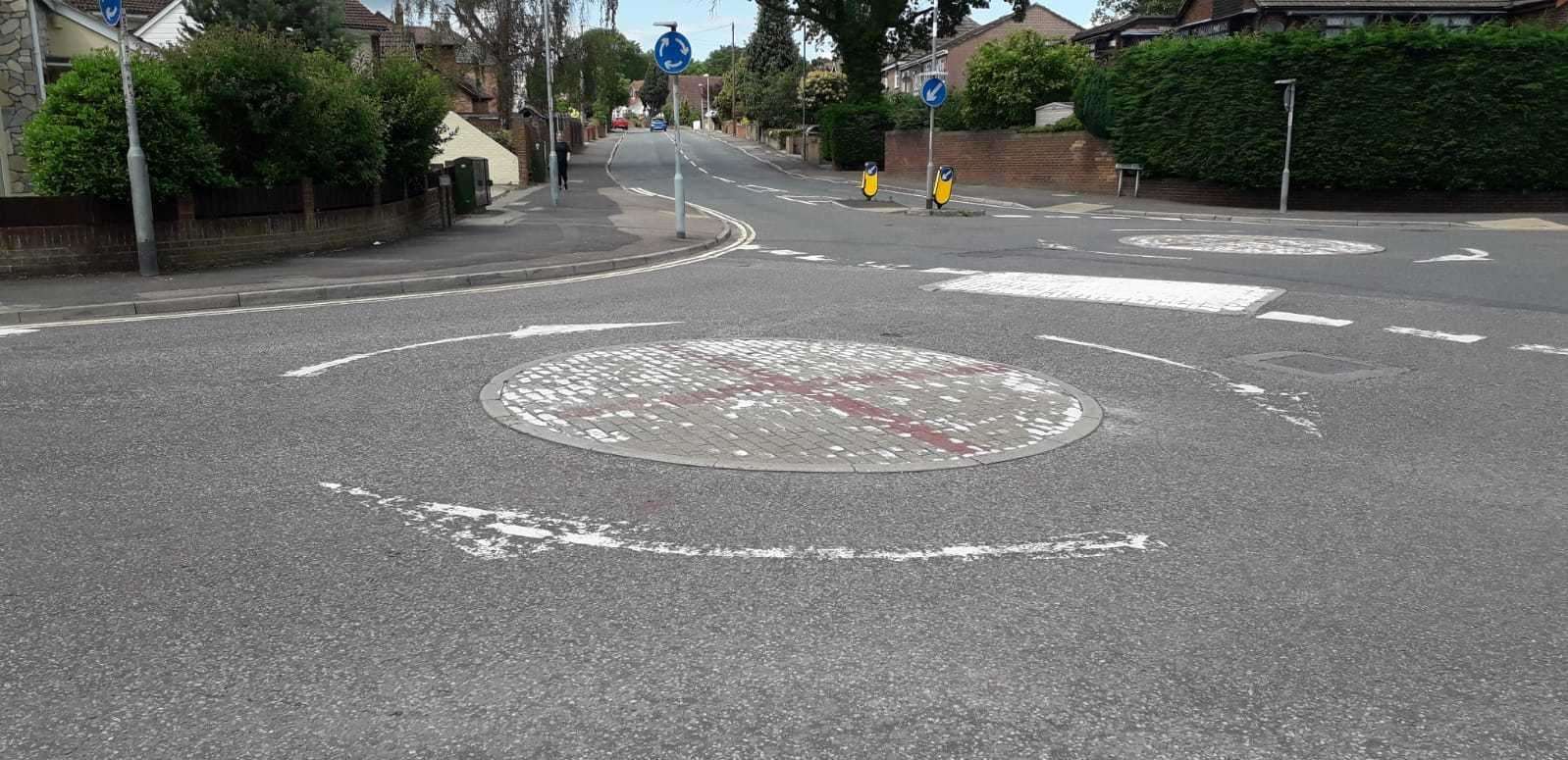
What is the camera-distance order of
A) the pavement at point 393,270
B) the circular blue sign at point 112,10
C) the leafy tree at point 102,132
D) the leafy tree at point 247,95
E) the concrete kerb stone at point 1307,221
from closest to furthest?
1. the pavement at point 393,270
2. the circular blue sign at point 112,10
3. the leafy tree at point 102,132
4. the leafy tree at point 247,95
5. the concrete kerb stone at point 1307,221

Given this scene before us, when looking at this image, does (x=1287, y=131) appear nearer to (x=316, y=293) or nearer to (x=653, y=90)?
(x=316, y=293)

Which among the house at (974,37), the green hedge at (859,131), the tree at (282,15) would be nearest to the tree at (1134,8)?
the house at (974,37)

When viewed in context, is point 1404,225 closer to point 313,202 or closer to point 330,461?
point 313,202

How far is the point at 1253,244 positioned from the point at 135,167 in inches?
631

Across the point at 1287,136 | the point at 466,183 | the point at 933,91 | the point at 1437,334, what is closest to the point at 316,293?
the point at 1437,334

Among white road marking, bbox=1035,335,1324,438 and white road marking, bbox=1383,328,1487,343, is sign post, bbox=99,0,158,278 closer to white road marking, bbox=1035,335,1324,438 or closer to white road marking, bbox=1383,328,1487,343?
white road marking, bbox=1035,335,1324,438

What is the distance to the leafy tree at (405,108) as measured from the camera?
59.6ft

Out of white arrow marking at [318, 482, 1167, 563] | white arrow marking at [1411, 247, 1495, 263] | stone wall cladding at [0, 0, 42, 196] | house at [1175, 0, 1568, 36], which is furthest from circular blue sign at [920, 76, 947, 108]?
white arrow marking at [318, 482, 1167, 563]

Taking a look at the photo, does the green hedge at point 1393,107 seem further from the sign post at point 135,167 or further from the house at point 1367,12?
the sign post at point 135,167

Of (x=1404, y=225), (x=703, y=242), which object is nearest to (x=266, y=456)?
(x=703, y=242)

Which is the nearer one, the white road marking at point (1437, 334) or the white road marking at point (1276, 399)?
the white road marking at point (1276, 399)

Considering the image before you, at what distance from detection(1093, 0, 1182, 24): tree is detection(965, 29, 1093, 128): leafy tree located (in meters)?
36.0

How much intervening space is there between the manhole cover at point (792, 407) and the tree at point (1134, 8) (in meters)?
71.3

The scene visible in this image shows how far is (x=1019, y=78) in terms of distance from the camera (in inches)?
1566
